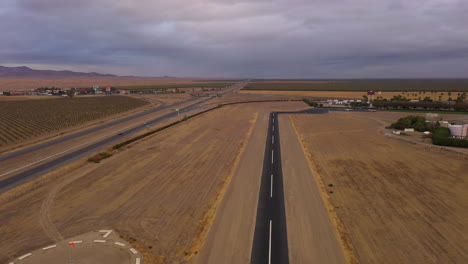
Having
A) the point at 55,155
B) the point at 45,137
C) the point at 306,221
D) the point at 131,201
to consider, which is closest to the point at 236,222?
the point at 306,221

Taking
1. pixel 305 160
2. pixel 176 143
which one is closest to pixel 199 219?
pixel 305 160

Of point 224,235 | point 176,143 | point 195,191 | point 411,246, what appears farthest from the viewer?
point 176,143

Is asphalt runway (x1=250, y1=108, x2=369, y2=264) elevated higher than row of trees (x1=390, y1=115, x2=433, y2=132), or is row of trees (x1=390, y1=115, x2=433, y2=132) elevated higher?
row of trees (x1=390, y1=115, x2=433, y2=132)

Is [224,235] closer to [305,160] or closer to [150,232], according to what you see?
[150,232]

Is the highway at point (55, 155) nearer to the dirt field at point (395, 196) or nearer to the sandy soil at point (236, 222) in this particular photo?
the sandy soil at point (236, 222)

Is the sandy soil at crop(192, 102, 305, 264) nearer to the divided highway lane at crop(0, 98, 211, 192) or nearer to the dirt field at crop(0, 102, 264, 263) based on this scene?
the dirt field at crop(0, 102, 264, 263)

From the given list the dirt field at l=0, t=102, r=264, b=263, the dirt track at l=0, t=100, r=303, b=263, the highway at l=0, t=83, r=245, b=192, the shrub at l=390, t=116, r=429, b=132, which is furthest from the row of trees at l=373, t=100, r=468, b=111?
the highway at l=0, t=83, r=245, b=192

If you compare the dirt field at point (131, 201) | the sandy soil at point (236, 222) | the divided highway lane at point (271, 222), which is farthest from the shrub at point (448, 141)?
the dirt field at point (131, 201)
